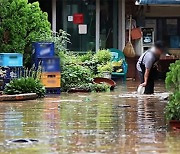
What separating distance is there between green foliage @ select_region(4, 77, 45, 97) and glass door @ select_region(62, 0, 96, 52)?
28.2ft

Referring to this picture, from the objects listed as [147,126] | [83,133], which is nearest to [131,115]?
[147,126]

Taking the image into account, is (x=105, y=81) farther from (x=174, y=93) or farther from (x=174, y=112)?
(x=174, y=112)

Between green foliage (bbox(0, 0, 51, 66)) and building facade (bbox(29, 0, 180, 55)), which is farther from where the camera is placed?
building facade (bbox(29, 0, 180, 55))

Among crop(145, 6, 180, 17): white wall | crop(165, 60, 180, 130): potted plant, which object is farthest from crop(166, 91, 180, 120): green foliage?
crop(145, 6, 180, 17): white wall

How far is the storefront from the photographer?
81.2 feet

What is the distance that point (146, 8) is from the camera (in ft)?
81.9

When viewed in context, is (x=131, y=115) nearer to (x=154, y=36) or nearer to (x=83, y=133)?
(x=83, y=133)

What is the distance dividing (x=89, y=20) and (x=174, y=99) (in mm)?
14583

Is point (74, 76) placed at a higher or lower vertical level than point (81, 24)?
lower

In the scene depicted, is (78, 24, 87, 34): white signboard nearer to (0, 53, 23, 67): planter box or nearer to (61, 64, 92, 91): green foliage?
(61, 64, 92, 91): green foliage

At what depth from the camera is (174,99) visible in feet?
34.8

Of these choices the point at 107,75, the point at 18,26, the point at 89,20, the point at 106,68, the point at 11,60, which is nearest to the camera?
the point at 11,60

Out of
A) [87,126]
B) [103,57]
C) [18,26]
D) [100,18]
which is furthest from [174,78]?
[100,18]

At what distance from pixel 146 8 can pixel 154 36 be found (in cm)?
114
